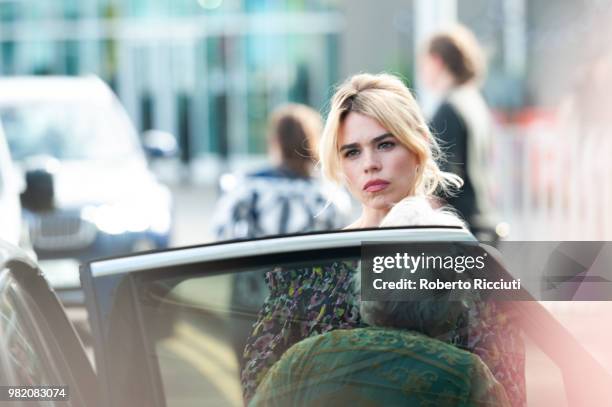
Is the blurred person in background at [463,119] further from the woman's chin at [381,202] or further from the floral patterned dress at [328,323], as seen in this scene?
the floral patterned dress at [328,323]

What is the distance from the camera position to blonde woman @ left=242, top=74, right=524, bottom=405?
113 inches

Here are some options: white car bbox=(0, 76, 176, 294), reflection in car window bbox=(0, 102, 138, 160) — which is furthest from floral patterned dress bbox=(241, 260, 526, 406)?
reflection in car window bbox=(0, 102, 138, 160)

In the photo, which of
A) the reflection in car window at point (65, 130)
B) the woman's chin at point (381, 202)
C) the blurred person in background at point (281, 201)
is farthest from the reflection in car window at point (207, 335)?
the reflection in car window at point (65, 130)

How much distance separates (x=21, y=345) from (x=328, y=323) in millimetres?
611

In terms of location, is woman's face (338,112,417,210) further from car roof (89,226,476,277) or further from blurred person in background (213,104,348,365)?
blurred person in background (213,104,348,365)

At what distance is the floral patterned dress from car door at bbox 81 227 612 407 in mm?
24

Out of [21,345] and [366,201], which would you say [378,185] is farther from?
[21,345]

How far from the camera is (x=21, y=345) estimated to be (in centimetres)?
291

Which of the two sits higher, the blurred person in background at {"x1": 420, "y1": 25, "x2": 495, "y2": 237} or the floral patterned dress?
the blurred person in background at {"x1": 420, "y1": 25, "x2": 495, "y2": 237}

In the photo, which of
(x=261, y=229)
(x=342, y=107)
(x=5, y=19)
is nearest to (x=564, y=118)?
(x=261, y=229)

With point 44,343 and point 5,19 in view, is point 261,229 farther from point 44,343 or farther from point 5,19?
point 5,19

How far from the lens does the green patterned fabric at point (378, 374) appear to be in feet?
9.00

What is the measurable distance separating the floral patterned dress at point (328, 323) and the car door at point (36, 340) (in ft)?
1.42

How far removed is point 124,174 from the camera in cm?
1049
